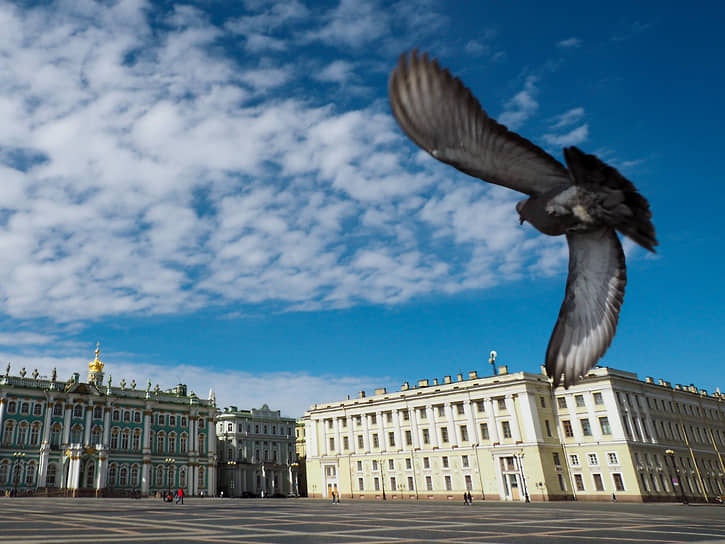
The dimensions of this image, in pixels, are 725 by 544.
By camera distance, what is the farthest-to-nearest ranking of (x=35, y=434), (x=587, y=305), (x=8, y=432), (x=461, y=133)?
(x=35, y=434), (x=8, y=432), (x=587, y=305), (x=461, y=133)

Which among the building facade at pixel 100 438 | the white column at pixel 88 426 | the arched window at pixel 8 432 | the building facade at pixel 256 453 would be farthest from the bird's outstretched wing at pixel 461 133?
the building facade at pixel 256 453

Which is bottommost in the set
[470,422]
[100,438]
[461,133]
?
[461,133]

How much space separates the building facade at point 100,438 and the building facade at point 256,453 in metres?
8.83

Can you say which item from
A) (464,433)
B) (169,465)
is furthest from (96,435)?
(464,433)

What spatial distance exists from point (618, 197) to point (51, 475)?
282 ft

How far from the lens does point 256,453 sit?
100 metres

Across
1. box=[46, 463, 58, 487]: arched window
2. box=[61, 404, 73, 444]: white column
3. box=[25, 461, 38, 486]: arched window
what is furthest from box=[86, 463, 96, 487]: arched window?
box=[25, 461, 38, 486]: arched window

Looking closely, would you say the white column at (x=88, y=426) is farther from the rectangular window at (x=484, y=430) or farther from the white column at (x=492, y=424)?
the white column at (x=492, y=424)

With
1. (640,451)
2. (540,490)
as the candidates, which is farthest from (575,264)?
(640,451)

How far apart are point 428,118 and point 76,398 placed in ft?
287

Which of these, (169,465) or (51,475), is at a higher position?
(169,465)

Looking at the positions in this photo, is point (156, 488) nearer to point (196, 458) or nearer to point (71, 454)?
point (196, 458)

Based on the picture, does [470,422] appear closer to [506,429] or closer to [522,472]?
[506,429]

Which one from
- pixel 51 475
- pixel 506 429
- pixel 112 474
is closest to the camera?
pixel 506 429
